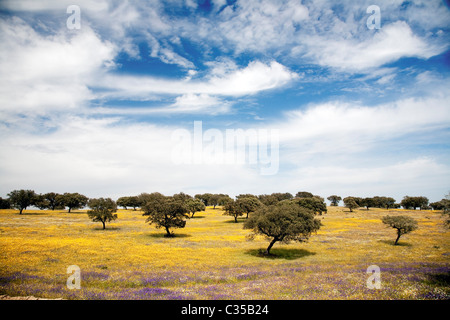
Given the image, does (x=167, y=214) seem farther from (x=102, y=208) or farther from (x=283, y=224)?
(x=283, y=224)

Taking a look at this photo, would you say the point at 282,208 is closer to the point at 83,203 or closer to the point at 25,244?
the point at 25,244

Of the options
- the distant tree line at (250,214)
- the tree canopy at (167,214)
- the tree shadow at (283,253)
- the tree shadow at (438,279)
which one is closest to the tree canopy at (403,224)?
the distant tree line at (250,214)

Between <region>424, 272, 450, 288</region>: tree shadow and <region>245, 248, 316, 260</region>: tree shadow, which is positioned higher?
<region>424, 272, 450, 288</region>: tree shadow

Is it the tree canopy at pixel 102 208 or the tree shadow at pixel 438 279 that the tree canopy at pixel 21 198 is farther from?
the tree shadow at pixel 438 279

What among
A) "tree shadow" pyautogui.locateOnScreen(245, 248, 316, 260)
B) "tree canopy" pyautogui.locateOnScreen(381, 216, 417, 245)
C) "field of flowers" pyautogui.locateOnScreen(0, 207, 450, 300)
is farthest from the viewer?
"tree canopy" pyautogui.locateOnScreen(381, 216, 417, 245)

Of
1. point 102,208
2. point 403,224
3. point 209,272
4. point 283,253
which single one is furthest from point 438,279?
point 102,208

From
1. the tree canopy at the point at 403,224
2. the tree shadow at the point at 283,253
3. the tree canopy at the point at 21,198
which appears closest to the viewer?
the tree shadow at the point at 283,253

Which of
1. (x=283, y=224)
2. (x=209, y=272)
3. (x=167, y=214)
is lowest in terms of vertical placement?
(x=209, y=272)

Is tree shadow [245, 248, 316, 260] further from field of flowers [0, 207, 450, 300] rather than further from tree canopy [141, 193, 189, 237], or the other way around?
tree canopy [141, 193, 189, 237]

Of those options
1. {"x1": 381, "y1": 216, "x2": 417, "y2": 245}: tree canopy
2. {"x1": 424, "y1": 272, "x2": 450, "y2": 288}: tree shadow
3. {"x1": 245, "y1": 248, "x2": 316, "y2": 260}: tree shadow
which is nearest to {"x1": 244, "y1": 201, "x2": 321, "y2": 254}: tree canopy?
{"x1": 245, "y1": 248, "x2": 316, "y2": 260}: tree shadow

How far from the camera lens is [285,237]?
1324 inches
